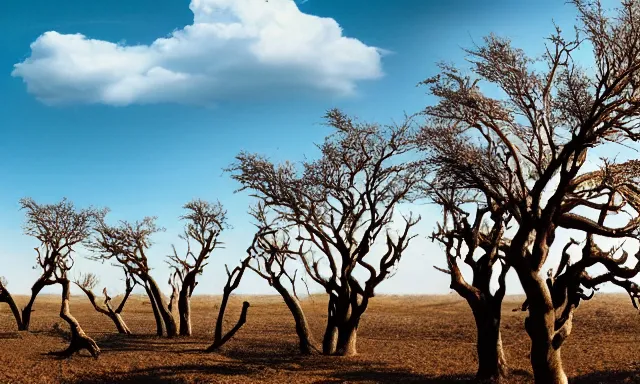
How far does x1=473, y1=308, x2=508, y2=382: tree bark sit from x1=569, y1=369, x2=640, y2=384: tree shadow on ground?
269 cm

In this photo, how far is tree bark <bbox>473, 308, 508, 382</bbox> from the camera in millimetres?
19750

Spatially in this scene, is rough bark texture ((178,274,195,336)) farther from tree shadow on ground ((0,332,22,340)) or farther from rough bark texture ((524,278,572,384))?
rough bark texture ((524,278,572,384))

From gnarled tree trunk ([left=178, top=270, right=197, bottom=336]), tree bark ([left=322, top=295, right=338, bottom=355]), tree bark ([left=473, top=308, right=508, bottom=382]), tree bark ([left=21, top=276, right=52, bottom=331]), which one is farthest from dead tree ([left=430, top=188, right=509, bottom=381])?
tree bark ([left=21, top=276, right=52, bottom=331])

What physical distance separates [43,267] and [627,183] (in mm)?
34028

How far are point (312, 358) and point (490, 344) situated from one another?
8.68m

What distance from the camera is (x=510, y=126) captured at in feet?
59.4

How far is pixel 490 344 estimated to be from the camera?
19781 millimetres

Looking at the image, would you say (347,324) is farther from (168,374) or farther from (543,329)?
(543,329)

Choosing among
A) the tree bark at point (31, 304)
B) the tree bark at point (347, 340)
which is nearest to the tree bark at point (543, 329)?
the tree bark at point (347, 340)

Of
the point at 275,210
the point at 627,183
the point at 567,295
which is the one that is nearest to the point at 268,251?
the point at 275,210

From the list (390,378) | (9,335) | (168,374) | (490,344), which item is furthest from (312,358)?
(9,335)

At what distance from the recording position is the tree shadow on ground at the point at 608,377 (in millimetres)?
19578

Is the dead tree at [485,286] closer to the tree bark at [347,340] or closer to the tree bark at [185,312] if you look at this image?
the tree bark at [347,340]

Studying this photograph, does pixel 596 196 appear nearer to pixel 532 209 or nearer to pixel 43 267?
pixel 532 209
